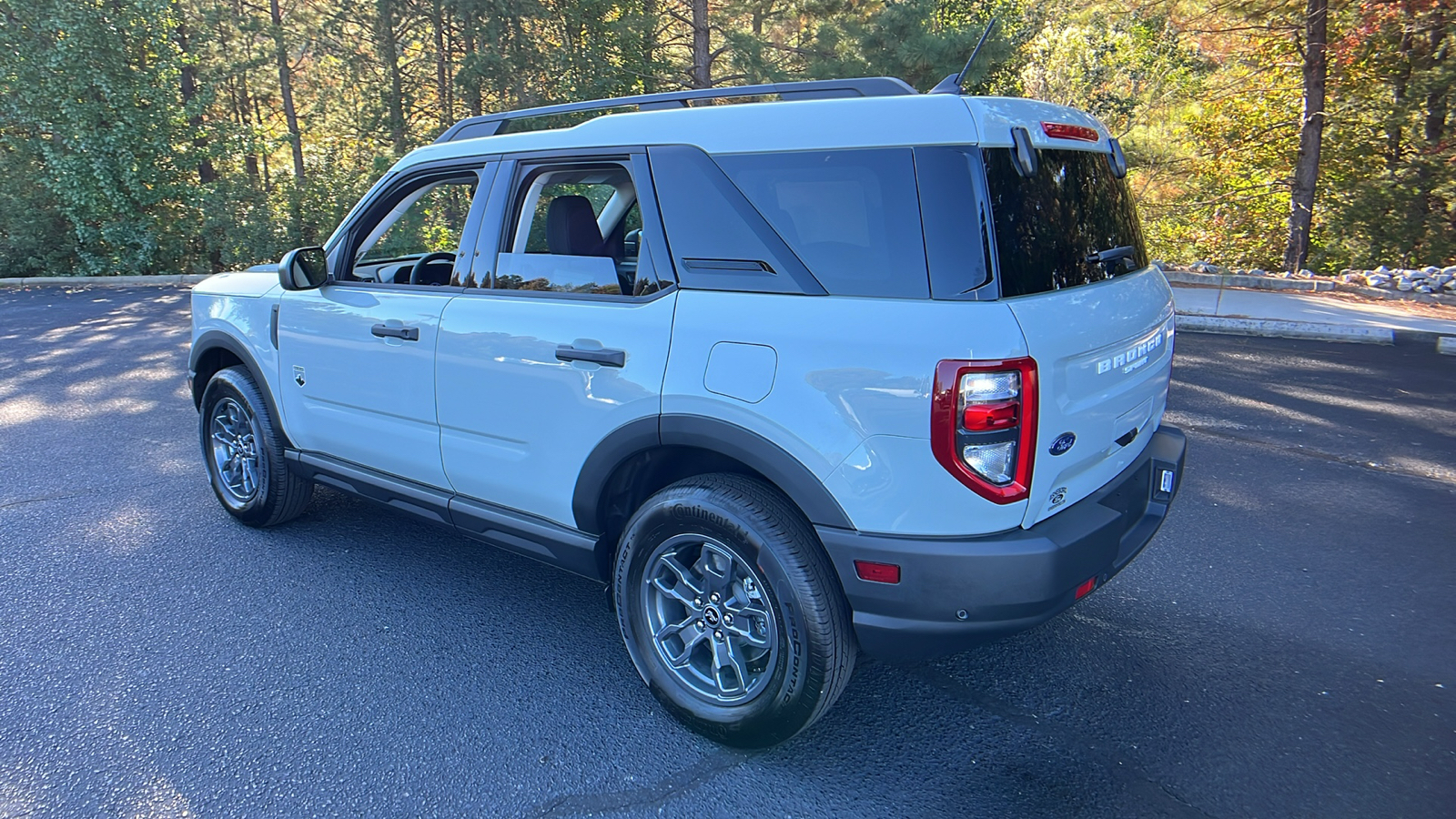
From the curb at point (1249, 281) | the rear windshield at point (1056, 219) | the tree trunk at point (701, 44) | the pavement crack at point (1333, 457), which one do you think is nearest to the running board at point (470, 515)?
the rear windshield at point (1056, 219)

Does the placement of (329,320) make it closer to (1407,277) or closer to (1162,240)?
(1407,277)

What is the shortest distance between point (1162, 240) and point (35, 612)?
2035cm

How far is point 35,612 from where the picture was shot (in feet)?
11.8

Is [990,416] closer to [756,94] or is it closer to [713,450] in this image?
[713,450]

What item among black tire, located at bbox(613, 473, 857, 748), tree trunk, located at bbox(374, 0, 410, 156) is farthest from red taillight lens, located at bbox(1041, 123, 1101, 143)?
tree trunk, located at bbox(374, 0, 410, 156)

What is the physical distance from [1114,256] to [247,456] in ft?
13.5

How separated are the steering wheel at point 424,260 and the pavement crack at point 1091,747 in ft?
8.86

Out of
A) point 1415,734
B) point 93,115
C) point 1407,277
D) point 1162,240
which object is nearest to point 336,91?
point 93,115

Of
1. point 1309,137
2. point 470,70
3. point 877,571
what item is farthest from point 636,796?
point 470,70

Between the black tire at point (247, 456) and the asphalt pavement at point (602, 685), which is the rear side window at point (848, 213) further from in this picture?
the black tire at point (247, 456)

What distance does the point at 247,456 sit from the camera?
4.43 m

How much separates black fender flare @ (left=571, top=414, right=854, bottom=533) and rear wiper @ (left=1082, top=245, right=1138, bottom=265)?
113cm

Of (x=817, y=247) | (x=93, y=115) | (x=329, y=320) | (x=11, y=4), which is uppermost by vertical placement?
(x=11, y=4)

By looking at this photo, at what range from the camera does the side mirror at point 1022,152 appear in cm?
237
